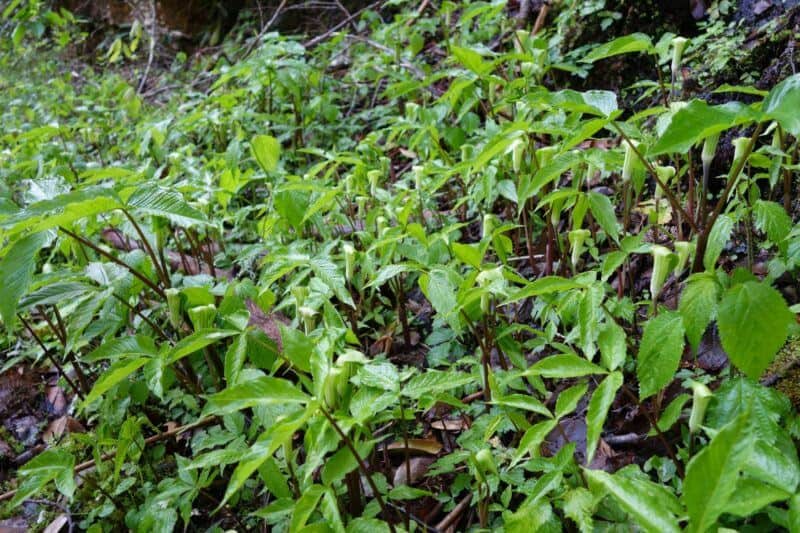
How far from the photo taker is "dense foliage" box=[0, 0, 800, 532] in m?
1.16

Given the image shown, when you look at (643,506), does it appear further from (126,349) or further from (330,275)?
(126,349)

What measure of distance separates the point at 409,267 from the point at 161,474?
51.4 inches

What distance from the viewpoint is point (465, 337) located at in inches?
84.3

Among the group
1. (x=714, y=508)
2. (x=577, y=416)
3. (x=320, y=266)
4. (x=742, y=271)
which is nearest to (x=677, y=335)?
(x=742, y=271)

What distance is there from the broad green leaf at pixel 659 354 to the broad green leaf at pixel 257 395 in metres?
0.74

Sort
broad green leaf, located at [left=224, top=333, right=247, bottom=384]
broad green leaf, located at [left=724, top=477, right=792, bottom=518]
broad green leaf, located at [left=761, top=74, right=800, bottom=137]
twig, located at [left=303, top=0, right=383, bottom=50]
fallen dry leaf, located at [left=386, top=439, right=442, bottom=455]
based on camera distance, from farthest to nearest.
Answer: twig, located at [left=303, top=0, right=383, bottom=50] → fallen dry leaf, located at [left=386, top=439, right=442, bottom=455] → broad green leaf, located at [left=224, top=333, right=247, bottom=384] → broad green leaf, located at [left=761, top=74, right=800, bottom=137] → broad green leaf, located at [left=724, top=477, right=792, bottom=518]

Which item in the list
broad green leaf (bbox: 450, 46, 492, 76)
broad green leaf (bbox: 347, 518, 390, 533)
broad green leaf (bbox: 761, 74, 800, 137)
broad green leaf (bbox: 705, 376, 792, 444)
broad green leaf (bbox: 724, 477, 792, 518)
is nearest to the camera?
broad green leaf (bbox: 724, 477, 792, 518)

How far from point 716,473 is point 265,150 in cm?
230

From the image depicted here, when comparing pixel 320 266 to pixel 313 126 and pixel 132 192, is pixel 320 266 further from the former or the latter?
pixel 313 126

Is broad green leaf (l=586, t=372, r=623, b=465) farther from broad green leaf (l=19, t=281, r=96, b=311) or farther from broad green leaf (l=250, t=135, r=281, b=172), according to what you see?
broad green leaf (l=250, t=135, r=281, b=172)

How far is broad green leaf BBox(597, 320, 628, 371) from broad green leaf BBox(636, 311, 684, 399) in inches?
1.6

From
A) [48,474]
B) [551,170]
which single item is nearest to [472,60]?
[551,170]

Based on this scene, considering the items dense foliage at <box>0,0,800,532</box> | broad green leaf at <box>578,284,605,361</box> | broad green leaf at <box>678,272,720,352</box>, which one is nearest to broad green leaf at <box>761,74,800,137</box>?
dense foliage at <box>0,0,800,532</box>

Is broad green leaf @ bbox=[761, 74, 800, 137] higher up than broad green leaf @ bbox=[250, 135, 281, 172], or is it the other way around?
broad green leaf @ bbox=[761, 74, 800, 137]
